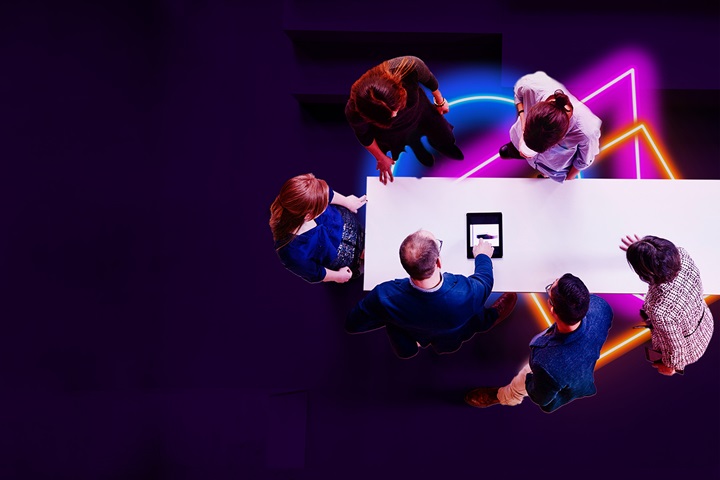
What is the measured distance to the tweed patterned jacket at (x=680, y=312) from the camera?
6.77 ft

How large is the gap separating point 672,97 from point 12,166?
4116mm

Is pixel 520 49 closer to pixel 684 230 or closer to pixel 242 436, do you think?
pixel 684 230

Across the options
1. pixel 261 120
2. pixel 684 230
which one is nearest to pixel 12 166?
pixel 261 120

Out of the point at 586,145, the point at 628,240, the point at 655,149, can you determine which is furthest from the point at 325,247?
the point at 655,149

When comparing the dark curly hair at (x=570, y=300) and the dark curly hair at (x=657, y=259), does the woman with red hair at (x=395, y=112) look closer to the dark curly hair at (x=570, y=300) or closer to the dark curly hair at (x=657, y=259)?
the dark curly hair at (x=570, y=300)

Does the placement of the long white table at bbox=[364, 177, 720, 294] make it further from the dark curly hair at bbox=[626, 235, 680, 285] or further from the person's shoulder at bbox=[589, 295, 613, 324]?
the dark curly hair at bbox=[626, 235, 680, 285]

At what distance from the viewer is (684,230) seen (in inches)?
92.4

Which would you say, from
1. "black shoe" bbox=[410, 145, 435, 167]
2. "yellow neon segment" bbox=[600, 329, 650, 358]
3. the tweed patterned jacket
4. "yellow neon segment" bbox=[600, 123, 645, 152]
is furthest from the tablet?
"yellow neon segment" bbox=[600, 123, 645, 152]

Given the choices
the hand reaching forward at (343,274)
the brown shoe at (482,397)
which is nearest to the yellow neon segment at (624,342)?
the brown shoe at (482,397)

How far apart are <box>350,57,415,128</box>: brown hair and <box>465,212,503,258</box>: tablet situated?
2.36ft

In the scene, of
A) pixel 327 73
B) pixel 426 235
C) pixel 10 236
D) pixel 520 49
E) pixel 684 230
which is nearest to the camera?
pixel 426 235

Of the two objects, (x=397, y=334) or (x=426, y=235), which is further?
(x=397, y=334)

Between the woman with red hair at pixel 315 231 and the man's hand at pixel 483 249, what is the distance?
27.8 inches

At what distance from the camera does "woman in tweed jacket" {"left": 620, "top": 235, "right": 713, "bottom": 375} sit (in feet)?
6.46
